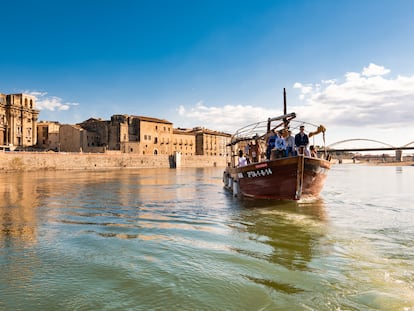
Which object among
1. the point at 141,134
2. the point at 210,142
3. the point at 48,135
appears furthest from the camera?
the point at 210,142

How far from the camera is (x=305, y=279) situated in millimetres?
5363

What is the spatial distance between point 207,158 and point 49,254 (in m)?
91.9

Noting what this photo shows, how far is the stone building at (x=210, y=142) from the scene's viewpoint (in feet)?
366

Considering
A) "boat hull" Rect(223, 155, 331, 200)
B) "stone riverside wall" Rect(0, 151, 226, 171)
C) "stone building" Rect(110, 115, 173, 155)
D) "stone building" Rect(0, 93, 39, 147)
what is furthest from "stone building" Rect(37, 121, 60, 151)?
"boat hull" Rect(223, 155, 331, 200)

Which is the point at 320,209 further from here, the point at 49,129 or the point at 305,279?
the point at 49,129

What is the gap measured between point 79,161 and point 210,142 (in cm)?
5920

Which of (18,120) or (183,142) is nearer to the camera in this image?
(18,120)

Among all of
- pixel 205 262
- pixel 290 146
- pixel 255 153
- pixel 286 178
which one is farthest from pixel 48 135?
pixel 205 262

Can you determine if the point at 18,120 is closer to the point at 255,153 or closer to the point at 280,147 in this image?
the point at 255,153

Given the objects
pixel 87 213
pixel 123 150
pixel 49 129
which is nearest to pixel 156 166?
pixel 123 150

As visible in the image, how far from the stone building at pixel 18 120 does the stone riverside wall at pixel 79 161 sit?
21540 millimetres

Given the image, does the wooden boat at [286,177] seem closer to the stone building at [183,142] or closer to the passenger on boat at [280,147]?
the passenger on boat at [280,147]

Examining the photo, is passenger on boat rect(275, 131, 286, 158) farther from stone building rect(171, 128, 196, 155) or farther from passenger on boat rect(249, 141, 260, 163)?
stone building rect(171, 128, 196, 155)

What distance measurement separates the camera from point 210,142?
114562 millimetres
